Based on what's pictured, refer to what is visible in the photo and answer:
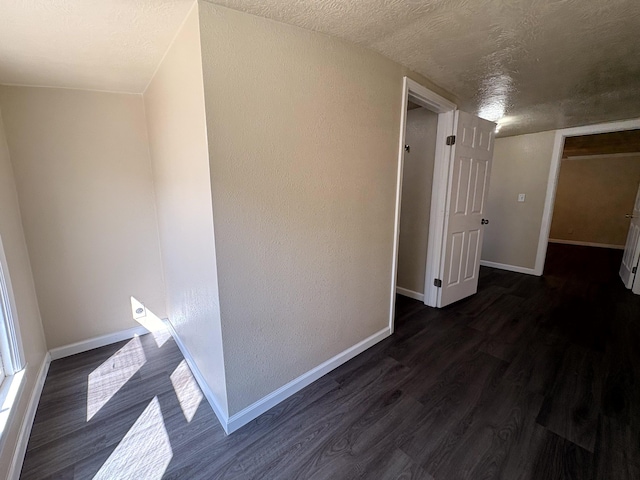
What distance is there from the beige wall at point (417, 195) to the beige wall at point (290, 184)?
96cm

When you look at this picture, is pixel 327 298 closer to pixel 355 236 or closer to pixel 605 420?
pixel 355 236

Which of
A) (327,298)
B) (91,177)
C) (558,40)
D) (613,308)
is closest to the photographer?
(558,40)

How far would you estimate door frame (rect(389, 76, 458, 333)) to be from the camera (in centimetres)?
211

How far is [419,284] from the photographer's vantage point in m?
3.01

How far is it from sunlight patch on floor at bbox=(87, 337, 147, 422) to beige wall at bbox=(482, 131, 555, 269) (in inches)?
196

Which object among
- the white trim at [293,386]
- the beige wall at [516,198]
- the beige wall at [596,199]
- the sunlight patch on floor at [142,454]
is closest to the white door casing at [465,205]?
the white trim at [293,386]

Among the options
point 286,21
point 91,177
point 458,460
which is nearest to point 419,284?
point 458,460

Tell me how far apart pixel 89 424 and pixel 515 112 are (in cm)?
456

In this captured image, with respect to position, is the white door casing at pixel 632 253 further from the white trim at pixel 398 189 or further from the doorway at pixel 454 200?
the white trim at pixel 398 189

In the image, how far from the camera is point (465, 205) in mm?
2809

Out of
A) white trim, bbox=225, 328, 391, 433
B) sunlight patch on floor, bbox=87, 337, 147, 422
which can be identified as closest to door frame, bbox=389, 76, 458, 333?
white trim, bbox=225, 328, 391, 433

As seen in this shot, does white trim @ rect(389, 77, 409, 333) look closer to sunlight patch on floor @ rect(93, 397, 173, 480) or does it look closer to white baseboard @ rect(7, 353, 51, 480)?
sunlight patch on floor @ rect(93, 397, 173, 480)

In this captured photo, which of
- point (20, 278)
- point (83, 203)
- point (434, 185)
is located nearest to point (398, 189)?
point (434, 185)

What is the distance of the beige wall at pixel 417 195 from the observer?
2.77 meters
